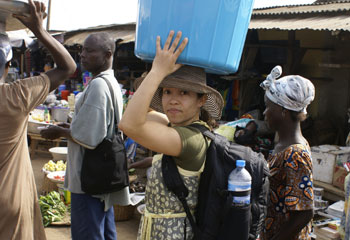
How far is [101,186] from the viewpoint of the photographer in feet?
8.95

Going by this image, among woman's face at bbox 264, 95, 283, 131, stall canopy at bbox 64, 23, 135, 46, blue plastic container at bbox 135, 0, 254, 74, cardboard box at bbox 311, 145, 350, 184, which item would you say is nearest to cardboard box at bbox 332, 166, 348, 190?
cardboard box at bbox 311, 145, 350, 184

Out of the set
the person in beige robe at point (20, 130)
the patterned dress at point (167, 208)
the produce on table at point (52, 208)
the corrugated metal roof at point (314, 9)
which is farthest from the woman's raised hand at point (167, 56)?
the corrugated metal roof at point (314, 9)

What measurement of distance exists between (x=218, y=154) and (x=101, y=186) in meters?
1.49

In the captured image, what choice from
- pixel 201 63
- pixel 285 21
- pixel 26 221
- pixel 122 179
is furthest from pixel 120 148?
pixel 285 21

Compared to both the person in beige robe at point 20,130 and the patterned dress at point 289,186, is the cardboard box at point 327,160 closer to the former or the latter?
the patterned dress at point 289,186

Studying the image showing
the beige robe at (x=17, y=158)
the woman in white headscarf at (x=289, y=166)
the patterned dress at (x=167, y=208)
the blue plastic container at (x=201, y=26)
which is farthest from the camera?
the woman in white headscarf at (x=289, y=166)

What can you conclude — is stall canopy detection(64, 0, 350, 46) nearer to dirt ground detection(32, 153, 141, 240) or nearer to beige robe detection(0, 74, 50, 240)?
dirt ground detection(32, 153, 141, 240)

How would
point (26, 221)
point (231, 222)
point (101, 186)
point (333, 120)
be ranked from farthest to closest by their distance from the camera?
point (333, 120) < point (101, 186) < point (26, 221) < point (231, 222)

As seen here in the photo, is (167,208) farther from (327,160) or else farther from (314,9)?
(314,9)

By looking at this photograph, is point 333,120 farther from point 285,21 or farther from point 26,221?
point 26,221

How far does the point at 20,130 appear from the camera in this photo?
71.3 inches

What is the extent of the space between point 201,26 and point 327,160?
372 cm

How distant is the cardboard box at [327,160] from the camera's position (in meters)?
4.43

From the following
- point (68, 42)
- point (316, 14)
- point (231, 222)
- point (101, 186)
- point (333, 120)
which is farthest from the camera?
point (68, 42)
